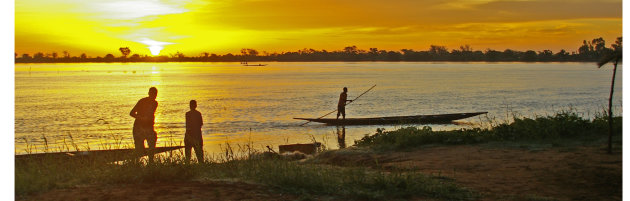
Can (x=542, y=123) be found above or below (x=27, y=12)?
below

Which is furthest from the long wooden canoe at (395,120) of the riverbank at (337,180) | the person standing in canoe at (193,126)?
the riverbank at (337,180)

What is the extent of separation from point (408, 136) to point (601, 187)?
611 cm

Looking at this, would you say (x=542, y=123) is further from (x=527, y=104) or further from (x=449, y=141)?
(x=527, y=104)

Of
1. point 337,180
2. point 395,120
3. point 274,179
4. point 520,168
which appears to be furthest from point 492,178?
point 395,120

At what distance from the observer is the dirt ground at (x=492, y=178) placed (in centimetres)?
754

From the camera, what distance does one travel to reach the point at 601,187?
27.5 feet

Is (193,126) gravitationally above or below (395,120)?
above

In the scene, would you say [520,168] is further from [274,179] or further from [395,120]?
[395,120]

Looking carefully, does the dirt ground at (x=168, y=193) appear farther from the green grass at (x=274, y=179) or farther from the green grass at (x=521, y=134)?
the green grass at (x=521, y=134)

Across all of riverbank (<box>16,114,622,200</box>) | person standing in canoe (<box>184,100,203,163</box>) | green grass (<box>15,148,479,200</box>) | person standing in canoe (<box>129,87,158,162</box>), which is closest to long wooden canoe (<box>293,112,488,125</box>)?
person standing in canoe (<box>184,100,203,163</box>)

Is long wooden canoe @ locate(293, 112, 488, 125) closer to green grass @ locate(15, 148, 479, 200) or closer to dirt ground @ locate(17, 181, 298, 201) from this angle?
green grass @ locate(15, 148, 479, 200)

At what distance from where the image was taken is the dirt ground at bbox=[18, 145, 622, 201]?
7.54 m

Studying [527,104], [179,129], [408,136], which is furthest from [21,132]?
[527,104]

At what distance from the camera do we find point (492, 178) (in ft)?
30.4
